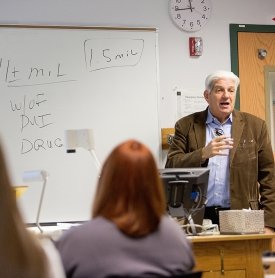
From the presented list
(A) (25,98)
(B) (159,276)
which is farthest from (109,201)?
(A) (25,98)

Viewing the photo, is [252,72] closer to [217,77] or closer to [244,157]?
[217,77]

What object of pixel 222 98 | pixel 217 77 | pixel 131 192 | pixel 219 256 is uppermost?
pixel 217 77

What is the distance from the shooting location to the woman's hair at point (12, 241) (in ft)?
4.84

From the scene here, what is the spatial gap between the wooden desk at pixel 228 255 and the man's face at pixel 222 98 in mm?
1079

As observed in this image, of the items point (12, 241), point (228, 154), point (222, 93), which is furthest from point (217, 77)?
point (12, 241)

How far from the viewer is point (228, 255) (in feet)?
9.09

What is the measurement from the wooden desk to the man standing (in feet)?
1.83

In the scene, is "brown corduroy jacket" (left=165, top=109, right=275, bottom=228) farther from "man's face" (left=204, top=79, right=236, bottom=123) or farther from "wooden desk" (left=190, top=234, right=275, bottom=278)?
"wooden desk" (left=190, top=234, right=275, bottom=278)

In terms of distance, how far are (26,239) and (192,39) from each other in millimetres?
2968

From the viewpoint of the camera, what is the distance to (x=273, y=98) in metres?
4.39

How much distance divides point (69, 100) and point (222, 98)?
1.09 m

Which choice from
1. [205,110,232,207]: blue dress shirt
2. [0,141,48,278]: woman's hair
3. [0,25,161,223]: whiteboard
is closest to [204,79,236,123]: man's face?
[205,110,232,207]: blue dress shirt

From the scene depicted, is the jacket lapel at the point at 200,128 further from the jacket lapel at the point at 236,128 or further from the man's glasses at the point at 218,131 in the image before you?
the jacket lapel at the point at 236,128

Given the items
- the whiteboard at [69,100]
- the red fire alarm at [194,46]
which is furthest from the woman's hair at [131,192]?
the red fire alarm at [194,46]
